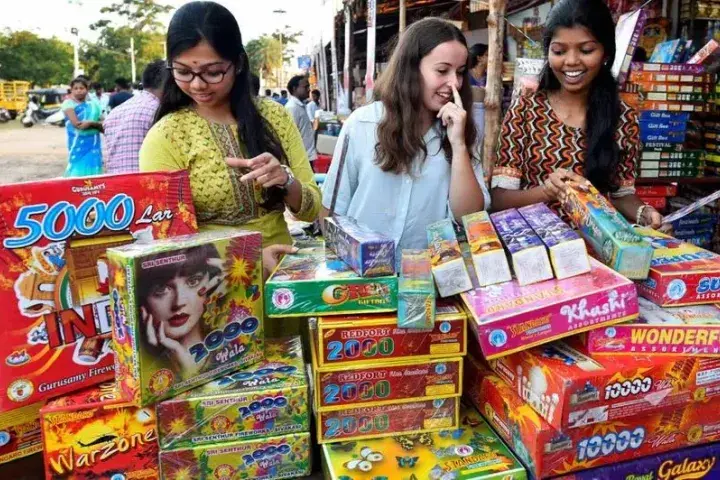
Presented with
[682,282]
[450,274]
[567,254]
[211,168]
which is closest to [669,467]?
[682,282]

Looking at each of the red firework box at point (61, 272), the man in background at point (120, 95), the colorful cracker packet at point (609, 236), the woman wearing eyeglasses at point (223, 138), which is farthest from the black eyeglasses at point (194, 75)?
the man in background at point (120, 95)

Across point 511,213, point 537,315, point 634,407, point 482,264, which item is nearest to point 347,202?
point 511,213

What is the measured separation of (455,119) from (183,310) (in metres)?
0.93

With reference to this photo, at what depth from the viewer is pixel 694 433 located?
1.22 metres

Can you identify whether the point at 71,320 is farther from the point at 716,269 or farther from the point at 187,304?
the point at 716,269

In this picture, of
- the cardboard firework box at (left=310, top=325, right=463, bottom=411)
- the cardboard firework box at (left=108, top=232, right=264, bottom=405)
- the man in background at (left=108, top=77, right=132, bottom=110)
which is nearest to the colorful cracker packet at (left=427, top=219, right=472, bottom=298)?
the cardboard firework box at (left=310, top=325, right=463, bottom=411)

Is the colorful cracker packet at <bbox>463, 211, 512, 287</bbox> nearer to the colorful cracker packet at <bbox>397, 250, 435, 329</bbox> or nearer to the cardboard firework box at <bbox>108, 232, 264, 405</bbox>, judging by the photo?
the colorful cracker packet at <bbox>397, 250, 435, 329</bbox>

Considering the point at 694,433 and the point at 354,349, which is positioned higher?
the point at 354,349

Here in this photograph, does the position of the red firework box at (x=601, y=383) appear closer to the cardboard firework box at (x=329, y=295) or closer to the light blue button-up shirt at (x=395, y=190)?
the cardboard firework box at (x=329, y=295)

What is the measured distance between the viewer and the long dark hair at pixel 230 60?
4.88ft

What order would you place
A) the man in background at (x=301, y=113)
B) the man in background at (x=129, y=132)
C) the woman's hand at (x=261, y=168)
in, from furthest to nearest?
the man in background at (x=301, y=113) < the man in background at (x=129, y=132) < the woman's hand at (x=261, y=168)

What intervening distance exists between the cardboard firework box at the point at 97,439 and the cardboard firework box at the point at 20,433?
3.3 inches

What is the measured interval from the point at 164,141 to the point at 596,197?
114cm

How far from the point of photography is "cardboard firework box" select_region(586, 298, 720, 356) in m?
1.15
